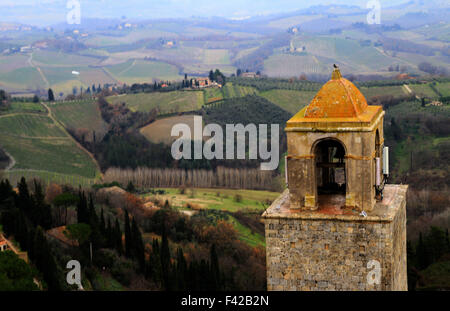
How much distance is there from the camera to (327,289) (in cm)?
1761

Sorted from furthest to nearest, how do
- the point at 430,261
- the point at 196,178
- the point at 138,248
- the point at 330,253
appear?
the point at 196,178
the point at 430,261
the point at 138,248
the point at 330,253

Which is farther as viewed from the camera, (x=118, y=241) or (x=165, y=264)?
(x=118, y=241)

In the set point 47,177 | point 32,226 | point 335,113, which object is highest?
point 335,113

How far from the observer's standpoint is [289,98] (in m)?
138

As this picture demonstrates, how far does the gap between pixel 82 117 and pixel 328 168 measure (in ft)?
439

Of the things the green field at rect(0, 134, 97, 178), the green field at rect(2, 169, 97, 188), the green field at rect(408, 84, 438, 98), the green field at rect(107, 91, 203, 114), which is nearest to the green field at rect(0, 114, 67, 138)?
the green field at rect(0, 134, 97, 178)

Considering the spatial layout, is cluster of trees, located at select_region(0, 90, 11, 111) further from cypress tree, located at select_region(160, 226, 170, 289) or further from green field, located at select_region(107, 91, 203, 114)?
cypress tree, located at select_region(160, 226, 170, 289)

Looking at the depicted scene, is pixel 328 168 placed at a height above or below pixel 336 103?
below

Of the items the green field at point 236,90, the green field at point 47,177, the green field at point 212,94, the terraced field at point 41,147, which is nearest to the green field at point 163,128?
the green field at point 212,94

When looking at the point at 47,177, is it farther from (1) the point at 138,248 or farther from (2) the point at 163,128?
(1) the point at 138,248

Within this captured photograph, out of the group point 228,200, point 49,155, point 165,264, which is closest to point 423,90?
point 228,200

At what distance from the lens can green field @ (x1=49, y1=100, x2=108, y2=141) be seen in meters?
139

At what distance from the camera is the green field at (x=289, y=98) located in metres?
131
